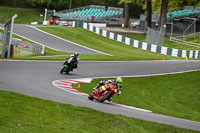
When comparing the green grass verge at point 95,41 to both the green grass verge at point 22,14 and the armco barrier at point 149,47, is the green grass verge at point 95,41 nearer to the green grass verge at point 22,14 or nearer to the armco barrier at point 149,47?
the armco barrier at point 149,47

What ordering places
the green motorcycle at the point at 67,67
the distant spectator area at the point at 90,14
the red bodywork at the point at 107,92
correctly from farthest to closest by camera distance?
the distant spectator area at the point at 90,14 → the green motorcycle at the point at 67,67 → the red bodywork at the point at 107,92

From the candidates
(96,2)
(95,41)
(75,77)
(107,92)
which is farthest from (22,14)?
(107,92)

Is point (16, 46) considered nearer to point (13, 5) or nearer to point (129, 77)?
point (129, 77)

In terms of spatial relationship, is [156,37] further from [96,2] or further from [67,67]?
[96,2]

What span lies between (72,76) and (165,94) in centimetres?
573

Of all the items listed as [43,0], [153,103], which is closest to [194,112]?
[153,103]

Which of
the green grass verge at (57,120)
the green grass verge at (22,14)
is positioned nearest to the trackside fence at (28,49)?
the green grass verge at (57,120)

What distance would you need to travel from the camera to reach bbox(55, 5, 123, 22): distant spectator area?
74.3 meters

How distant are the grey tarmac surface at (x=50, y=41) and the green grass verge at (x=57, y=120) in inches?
1224

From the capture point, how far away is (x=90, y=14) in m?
80.2

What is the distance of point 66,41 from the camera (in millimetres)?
49594

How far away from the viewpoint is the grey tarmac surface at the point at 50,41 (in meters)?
44.5

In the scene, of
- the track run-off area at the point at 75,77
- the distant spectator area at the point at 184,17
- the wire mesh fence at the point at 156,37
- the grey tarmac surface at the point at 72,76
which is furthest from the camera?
the distant spectator area at the point at 184,17

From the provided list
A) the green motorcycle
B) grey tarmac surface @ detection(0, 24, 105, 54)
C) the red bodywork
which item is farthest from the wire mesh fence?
the red bodywork
